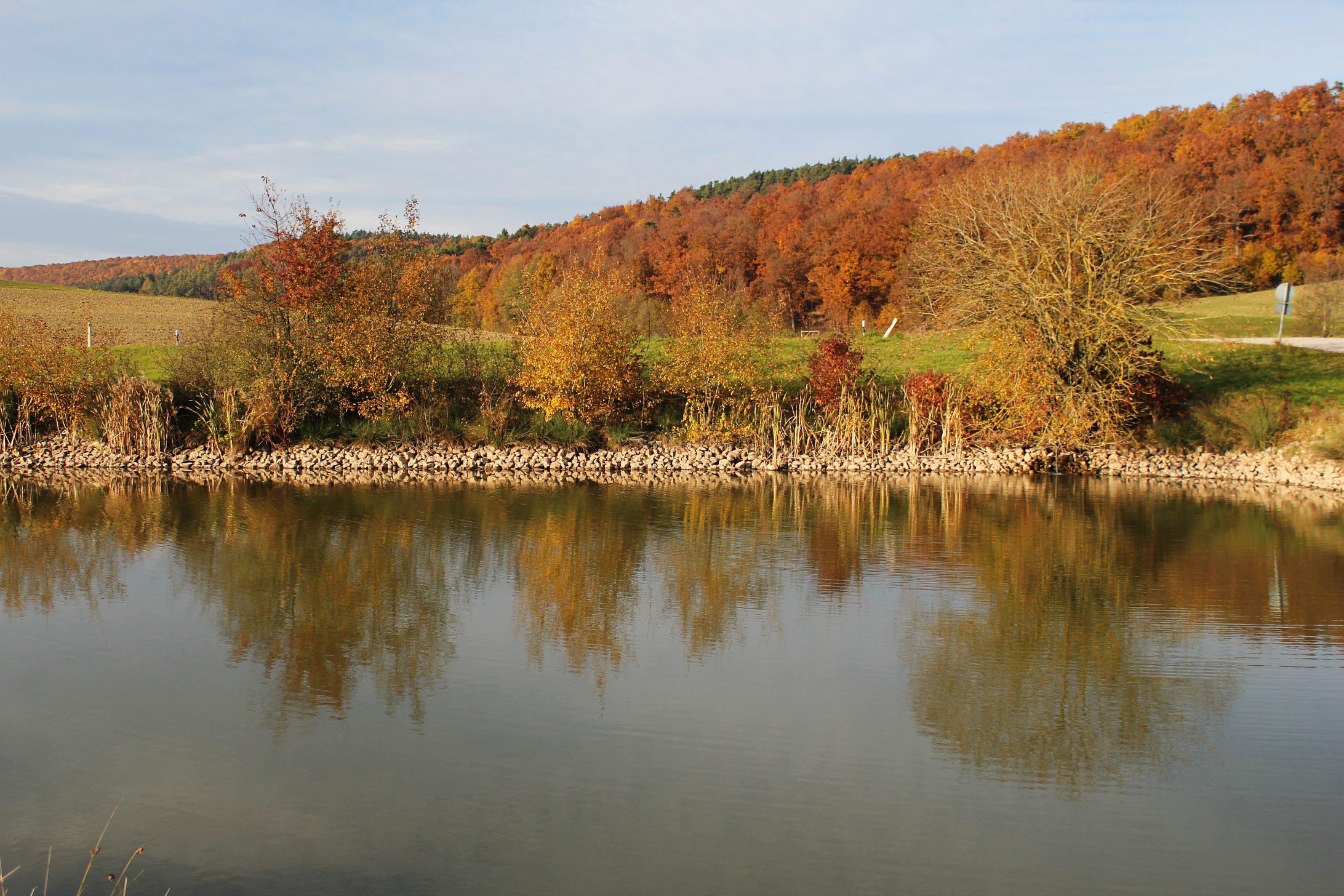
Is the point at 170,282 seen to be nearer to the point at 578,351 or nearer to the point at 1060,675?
the point at 578,351

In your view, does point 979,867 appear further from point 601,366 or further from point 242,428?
point 242,428

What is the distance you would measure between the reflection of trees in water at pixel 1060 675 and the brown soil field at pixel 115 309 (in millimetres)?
30498

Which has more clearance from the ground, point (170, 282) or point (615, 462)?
point (170, 282)

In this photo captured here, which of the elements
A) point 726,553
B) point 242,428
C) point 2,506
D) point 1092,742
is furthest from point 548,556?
point 242,428

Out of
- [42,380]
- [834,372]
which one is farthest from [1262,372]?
[42,380]

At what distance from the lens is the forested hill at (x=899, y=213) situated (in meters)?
48.8

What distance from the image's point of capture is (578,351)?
22516 mm

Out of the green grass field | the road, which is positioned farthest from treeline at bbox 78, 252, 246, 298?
the road

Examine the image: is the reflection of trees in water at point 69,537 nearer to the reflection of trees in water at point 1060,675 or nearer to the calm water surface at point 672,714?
the calm water surface at point 672,714

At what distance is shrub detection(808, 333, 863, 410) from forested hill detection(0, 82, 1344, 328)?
1628 centimetres

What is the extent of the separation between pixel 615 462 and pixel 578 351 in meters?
2.73

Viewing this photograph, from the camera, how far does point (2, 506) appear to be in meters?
15.9

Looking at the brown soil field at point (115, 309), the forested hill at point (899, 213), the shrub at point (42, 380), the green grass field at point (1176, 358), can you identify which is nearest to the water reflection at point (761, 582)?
the shrub at point (42, 380)

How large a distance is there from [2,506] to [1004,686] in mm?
16029
